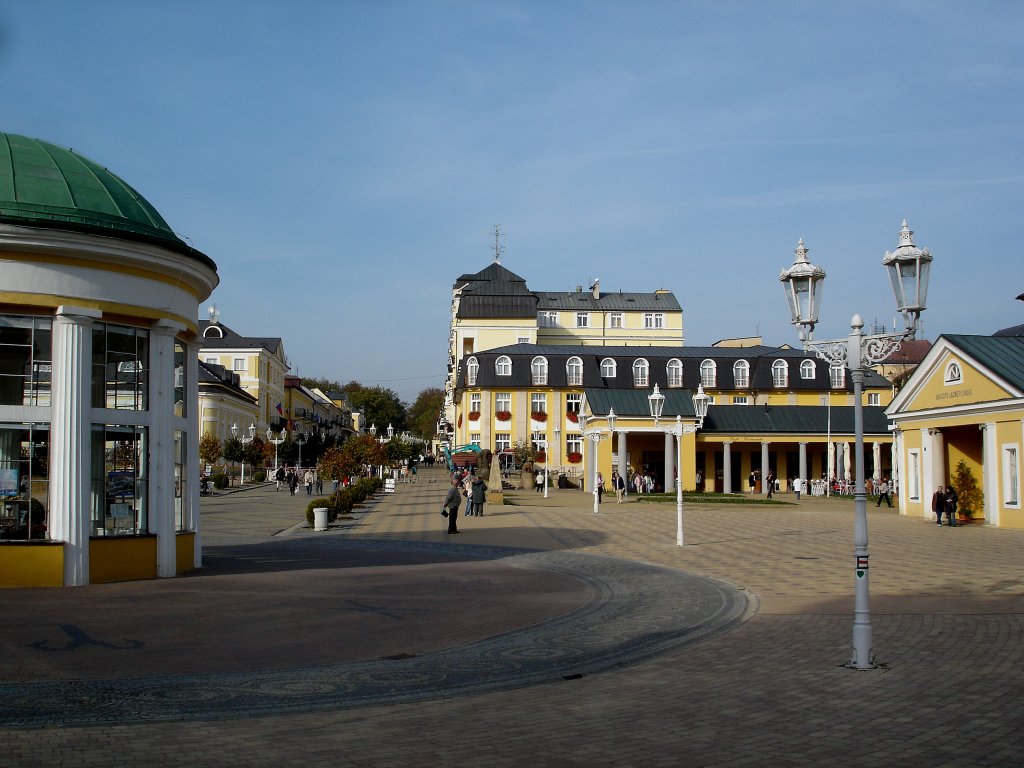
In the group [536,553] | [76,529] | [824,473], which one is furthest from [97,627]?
[824,473]

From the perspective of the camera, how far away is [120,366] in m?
16.4

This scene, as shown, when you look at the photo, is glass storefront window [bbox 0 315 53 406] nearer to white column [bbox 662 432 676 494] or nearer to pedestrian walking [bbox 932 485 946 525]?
pedestrian walking [bbox 932 485 946 525]

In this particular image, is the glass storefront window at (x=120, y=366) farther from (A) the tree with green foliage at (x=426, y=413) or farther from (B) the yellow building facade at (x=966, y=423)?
(A) the tree with green foliage at (x=426, y=413)

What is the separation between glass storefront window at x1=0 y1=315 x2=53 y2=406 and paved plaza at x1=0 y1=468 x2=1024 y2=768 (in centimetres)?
315

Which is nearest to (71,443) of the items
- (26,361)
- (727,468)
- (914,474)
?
(26,361)

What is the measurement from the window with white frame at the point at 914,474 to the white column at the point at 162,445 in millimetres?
30028

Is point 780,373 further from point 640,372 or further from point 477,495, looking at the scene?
point 477,495

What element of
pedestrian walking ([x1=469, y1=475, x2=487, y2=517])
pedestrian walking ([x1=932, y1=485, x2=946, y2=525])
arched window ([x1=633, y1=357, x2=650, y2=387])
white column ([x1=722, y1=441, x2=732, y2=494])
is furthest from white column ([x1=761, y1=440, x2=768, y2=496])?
pedestrian walking ([x1=469, y1=475, x2=487, y2=517])

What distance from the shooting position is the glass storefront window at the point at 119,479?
15805 mm

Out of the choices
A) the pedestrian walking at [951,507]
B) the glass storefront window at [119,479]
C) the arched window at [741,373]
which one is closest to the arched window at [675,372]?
the arched window at [741,373]

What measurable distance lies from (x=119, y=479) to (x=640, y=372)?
197 feet

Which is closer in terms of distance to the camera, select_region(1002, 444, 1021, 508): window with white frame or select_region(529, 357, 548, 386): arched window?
select_region(1002, 444, 1021, 508): window with white frame

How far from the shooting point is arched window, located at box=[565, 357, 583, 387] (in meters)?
72.8

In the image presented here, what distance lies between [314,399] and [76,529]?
122421 mm
